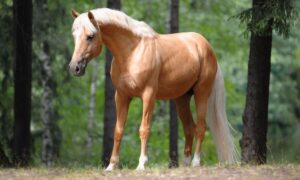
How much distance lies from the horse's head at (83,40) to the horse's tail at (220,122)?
2.50 meters

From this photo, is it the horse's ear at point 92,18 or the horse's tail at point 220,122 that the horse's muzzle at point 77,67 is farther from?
the horse's tail at point 220,122

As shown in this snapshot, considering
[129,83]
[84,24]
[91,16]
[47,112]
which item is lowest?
[47,112]

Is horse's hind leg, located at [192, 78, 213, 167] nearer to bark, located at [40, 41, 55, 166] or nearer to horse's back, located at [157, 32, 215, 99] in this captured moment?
horse's back, located at [157, 32, 215, 99]

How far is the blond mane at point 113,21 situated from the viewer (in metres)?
10.3

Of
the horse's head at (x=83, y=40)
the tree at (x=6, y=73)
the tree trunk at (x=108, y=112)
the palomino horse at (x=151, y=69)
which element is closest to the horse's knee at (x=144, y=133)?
the palomino horse at (x=151, y=69)

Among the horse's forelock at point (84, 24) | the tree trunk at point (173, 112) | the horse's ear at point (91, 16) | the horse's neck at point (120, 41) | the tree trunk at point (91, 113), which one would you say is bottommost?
the tree trunk at point (91, 113)

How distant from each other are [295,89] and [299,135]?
2.79 meters

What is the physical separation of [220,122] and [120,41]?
229cm

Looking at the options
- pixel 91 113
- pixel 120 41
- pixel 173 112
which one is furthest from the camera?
pixel 91 113

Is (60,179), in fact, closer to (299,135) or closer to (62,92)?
(62,92)

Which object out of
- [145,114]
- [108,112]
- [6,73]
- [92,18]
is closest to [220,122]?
[145,114]

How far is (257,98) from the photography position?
12.5m

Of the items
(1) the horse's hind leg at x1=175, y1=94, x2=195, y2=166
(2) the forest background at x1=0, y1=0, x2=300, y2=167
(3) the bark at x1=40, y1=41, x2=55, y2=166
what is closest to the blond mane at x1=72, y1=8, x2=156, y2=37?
(1) the horse's hind leg at x1=175, y1=94, x2=195, y2=166

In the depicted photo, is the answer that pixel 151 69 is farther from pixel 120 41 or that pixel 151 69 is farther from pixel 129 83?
pixel 120 41
